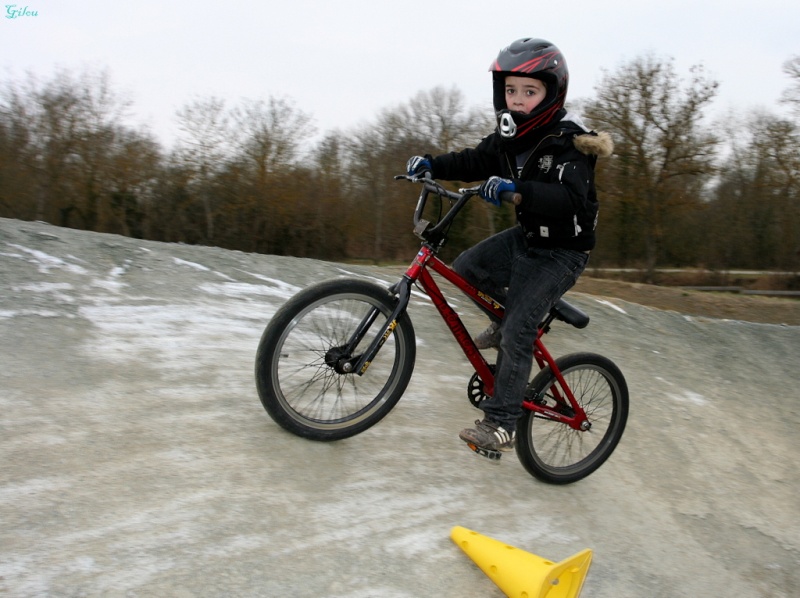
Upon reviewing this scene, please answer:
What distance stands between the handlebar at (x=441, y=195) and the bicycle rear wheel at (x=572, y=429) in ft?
3.46

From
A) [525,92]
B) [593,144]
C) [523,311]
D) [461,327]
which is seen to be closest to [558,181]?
[593,144]

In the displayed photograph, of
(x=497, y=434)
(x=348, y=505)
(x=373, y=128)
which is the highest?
(x=373, y=128)

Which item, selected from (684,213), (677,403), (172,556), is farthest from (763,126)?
(172,556)

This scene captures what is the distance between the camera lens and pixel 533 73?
3.32m

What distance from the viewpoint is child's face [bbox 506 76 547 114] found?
3.38m

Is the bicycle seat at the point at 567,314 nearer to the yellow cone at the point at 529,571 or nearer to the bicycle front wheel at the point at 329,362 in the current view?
the bicycle front wheel at the point at 329,362

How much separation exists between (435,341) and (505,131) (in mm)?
2869

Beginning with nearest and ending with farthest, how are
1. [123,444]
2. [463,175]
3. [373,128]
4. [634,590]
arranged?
[634,590] < [123,444] < [463,175] < [373,128]

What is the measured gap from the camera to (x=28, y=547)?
2.39 meters

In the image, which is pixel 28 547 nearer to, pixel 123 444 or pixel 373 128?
pixel 123 444

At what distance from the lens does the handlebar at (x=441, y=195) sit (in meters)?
3.08

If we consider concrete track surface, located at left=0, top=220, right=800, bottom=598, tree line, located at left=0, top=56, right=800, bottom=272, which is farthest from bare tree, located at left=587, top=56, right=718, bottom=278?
concrete track surface, located at left=0, top=220, right=800, bottom=598

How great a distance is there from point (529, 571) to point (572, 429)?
4.92 ft

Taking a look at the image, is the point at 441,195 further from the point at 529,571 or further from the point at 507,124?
the point at 529,571
